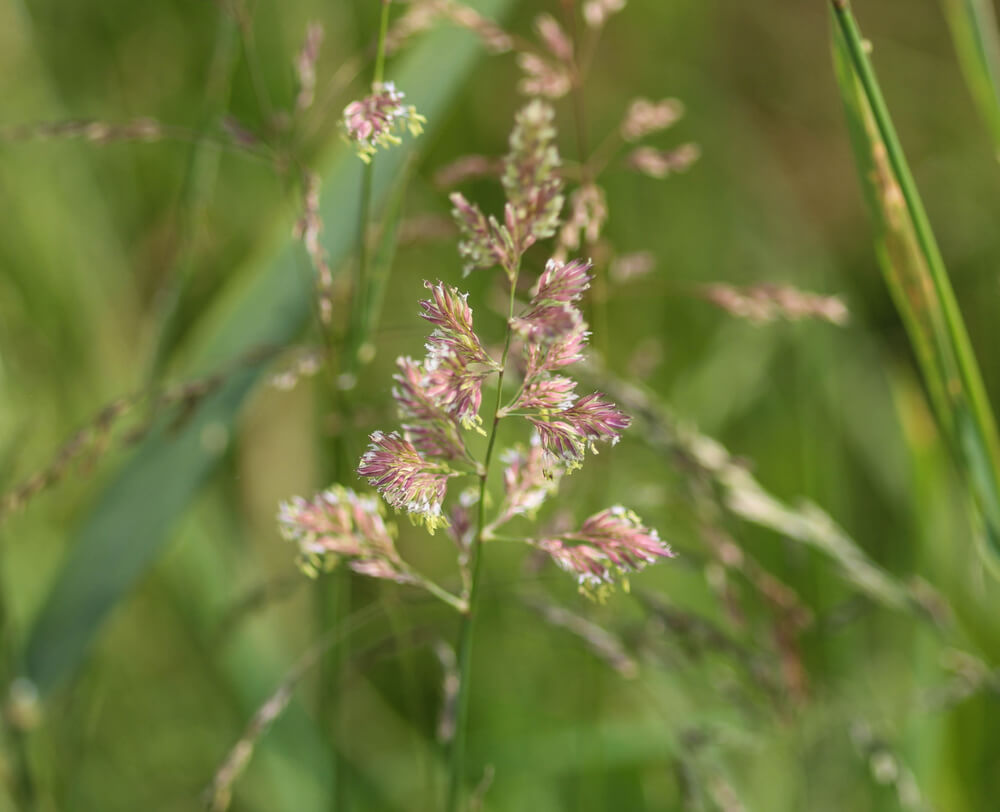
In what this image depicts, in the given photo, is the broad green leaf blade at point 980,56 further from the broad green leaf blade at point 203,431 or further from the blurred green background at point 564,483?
the broad green leaf blade at point 203,431

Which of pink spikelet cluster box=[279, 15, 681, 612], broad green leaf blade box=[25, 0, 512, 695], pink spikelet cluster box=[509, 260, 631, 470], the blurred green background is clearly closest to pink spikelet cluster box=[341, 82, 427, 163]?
pink spikelet cluster box=[279, 15, 681, 612]

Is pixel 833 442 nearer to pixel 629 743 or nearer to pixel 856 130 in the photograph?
pixel 629 743

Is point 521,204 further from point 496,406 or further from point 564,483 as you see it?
point 564,483

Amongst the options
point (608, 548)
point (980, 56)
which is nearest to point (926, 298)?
point (980, 56)

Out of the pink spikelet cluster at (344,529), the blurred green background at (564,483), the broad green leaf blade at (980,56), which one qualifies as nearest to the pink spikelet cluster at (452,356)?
the pink spikelet cluster at (344,529)

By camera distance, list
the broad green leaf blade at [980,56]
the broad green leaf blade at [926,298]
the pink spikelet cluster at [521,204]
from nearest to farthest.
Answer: the pink spikelet cluster at [521,204], the broad green leaf blade at [926,298], the broad green leaf blade at [980,56]

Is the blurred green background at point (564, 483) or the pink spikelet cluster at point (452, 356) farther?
the blurred green background at point (564, 483)

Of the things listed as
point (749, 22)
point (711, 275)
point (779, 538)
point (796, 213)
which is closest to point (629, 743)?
point (779, 538)

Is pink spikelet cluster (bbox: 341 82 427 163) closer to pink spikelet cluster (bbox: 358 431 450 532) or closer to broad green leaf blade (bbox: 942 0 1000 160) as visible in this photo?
pink spikelet cluster (bbox: 358 431 450 532)
